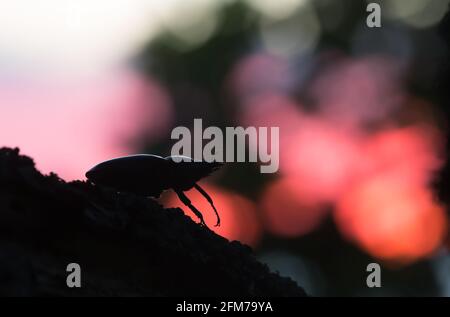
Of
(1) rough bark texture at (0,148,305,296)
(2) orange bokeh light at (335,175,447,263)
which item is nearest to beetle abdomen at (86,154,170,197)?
(1) rough bark texture at (0,148,305,296)

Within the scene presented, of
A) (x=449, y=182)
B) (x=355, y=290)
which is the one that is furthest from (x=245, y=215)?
(x=449, y=182)

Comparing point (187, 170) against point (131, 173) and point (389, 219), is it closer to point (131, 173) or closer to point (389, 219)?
point (131, 173)

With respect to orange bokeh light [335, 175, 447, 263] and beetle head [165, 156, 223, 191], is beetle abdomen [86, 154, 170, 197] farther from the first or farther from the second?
orange bokeh light [335, 175, 447, 263]

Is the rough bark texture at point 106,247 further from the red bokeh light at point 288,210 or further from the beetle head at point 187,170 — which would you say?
the red bokeh light at point 288,210

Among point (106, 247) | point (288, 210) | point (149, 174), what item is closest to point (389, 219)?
point (288, 210)

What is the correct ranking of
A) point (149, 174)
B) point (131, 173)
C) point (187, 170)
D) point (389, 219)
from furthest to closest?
point (389, 219)
point (187, 170)
point (149, 174)
point (131, 173)

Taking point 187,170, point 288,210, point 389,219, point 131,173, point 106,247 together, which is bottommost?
point 106,247

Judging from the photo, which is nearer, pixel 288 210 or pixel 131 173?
pixel 131 173
